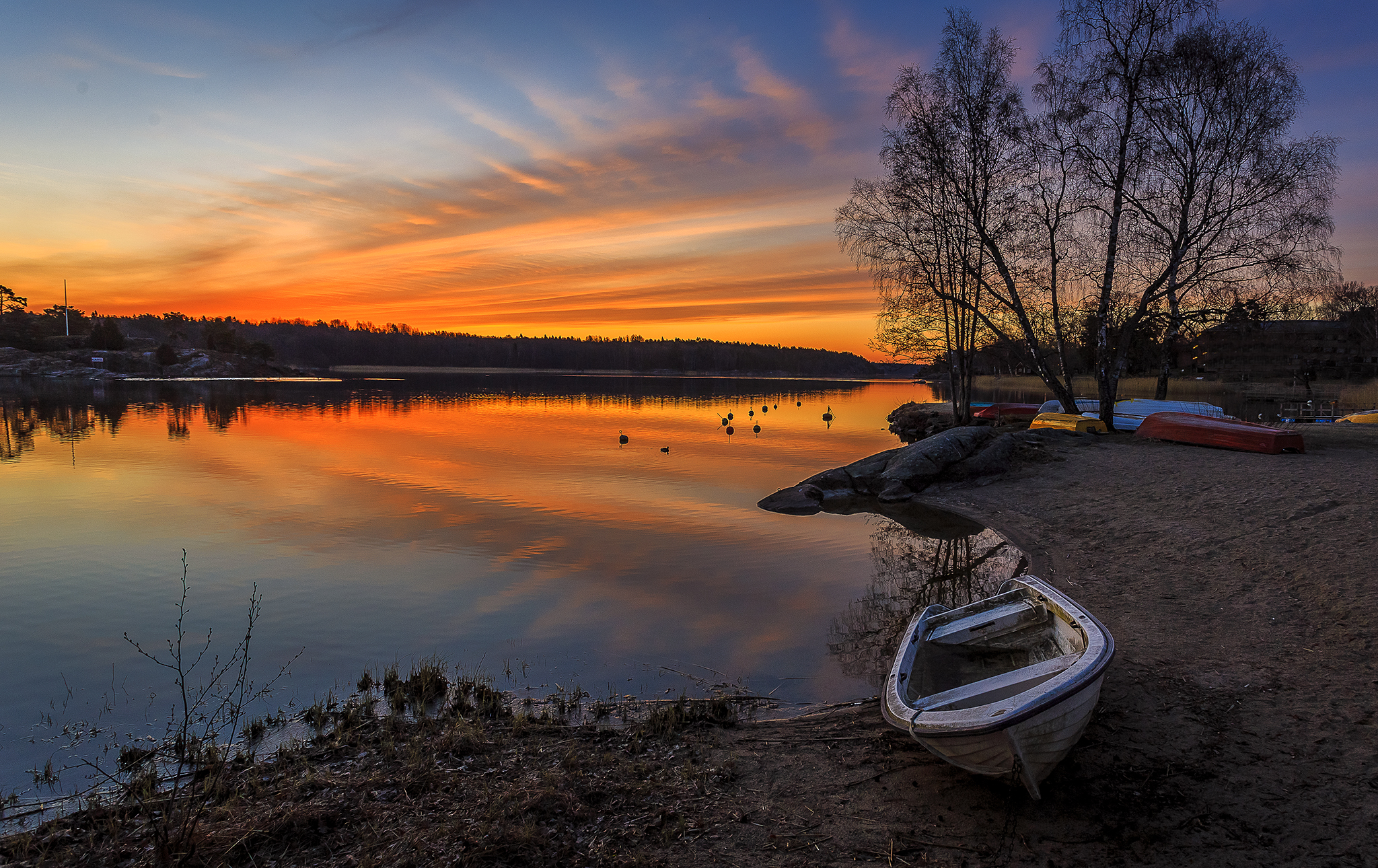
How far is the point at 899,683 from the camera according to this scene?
5.18 metres

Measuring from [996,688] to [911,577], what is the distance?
632 cm

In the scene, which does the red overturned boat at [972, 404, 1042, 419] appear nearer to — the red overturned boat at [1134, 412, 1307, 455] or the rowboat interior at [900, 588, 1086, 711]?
the red overturned boat at [1134, 412, 1307, 455]

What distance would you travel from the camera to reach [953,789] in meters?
4.74

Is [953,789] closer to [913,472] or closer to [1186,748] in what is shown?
[1186,748]

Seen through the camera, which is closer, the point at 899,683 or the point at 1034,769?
the point at 1034,769

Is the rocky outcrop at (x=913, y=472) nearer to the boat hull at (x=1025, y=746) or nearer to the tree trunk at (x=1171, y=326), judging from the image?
the tree trunk at (x=1171, y=326)

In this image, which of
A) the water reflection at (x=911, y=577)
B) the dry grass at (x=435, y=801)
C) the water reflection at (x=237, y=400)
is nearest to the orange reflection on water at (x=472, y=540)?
the water reflection at (x=911, y=577)

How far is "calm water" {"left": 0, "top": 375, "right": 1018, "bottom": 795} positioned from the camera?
23.9ft

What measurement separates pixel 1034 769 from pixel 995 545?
369 inches

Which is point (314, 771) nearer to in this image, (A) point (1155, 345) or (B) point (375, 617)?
(B) point (375, 617)

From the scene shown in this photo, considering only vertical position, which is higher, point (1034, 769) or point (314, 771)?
point (1034, 769)

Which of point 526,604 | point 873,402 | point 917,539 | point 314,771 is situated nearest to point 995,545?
point 917,539

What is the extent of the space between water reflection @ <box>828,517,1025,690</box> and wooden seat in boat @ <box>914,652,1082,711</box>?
73.5 inches

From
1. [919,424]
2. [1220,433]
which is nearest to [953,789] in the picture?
[1220,433]
